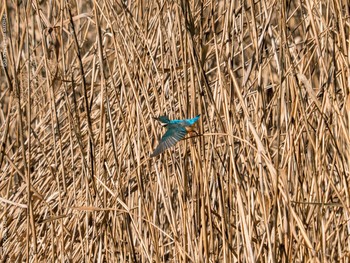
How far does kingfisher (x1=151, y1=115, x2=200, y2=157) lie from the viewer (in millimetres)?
1180

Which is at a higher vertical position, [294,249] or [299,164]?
[299,164]

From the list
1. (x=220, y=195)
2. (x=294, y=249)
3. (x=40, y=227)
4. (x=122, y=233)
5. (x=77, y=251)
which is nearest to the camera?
(x=220, y=195)

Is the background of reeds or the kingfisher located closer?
the kingfisher

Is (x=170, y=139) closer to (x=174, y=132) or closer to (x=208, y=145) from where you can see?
(x=174, y=132)

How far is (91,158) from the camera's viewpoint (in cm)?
142

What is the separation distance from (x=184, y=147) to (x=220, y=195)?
131 millimetres

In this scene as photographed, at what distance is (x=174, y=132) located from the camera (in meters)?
1.21

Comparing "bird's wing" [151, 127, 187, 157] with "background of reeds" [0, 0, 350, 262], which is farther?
"background of reeds" [0, 0, 350, 262]

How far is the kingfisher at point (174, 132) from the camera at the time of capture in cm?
118

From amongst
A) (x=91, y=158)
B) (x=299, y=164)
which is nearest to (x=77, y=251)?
(x=91, y=158)

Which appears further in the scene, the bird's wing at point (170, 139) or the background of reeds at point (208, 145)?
the background of reeds at point (208, 145)

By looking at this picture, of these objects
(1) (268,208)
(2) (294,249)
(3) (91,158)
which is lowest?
(2) (294,249)

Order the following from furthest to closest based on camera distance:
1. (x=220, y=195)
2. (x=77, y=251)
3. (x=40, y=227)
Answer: (x=40, y=227) → (x=77, y=251) → (x=220, y=195)

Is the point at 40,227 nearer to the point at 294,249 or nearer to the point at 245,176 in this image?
the point at 245,176
